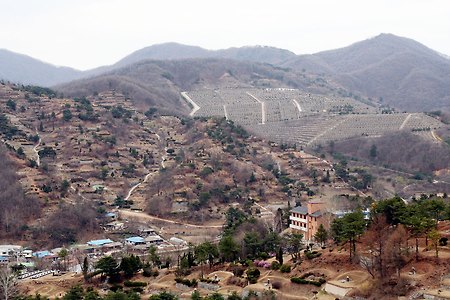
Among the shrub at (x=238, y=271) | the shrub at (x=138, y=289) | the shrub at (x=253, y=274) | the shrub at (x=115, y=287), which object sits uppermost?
the shrub at (x=253, y=274)

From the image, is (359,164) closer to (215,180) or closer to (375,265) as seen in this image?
(215,180)

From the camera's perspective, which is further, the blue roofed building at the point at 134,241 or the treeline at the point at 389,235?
the blue roofed building at the point at 134,241

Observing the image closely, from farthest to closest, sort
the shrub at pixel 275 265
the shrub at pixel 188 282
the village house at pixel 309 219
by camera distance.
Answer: the village house at pixel 309 219 → the shrub at pixel 188 282 → the shrub at pixel 275 265

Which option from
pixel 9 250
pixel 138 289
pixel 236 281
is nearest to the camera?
pixel 236 281

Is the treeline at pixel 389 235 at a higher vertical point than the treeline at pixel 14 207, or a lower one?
higher

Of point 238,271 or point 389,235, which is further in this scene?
point 238,271

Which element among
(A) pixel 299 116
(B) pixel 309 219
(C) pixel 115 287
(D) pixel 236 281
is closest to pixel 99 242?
(C) pixel 115 287

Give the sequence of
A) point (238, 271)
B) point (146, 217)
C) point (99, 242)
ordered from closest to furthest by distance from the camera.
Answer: point (238, 271), point (99, 242), point (146, 217)

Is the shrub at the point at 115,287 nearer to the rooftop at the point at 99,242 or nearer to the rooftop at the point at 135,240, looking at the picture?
the rooftop at the point at 99,242

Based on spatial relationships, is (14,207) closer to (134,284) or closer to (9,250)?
(9,250)

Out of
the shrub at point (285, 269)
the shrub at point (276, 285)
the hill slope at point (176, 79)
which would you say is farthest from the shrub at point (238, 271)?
the hill slope at point (176, 79)
